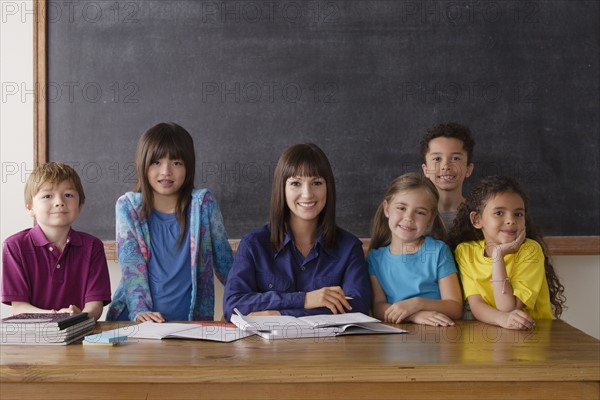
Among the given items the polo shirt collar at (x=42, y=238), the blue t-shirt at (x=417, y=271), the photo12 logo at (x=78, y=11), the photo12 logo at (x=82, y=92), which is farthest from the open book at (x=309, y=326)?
the photo12 logo at (x=78, y=11)

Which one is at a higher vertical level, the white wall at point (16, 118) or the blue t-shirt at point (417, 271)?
the white wall at point (16, 118)

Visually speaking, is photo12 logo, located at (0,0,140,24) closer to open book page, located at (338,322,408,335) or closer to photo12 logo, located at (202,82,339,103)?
photo12 logo, located at (202,82,339,103)

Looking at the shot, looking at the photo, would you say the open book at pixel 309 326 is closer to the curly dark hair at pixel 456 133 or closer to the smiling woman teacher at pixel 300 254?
the smiling woman teacher at pixel 300 254

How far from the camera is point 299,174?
2.42 meters

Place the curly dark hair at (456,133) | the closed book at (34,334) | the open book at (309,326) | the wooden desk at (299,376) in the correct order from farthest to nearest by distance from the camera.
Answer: the curly dark hair at (456,133)
the open book at (309,326)
the closed book at (34,334)
the wooden desk at (299,376)

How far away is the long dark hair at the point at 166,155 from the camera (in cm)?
266

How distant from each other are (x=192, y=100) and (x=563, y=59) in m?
1.68

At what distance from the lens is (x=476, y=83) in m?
3.10

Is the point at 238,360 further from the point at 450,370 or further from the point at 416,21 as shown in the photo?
the point at 416,21

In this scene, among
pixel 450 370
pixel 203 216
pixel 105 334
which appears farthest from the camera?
pixel 203 216

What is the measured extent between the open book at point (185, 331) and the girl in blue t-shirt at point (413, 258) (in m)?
0.59

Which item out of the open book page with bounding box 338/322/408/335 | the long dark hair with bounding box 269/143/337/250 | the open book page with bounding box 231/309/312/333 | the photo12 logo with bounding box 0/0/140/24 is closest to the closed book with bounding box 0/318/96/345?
the open book page with bounding box 231/309/312/333

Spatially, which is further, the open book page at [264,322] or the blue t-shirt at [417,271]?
the blue t-shirt at [417,271]

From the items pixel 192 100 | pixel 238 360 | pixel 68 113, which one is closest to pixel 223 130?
pixel 192 100
